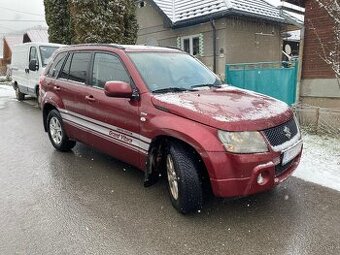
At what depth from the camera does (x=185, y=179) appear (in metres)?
3.63

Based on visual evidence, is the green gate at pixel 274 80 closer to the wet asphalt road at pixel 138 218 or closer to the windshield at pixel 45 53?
the wet asphalt road at pixel 138 218

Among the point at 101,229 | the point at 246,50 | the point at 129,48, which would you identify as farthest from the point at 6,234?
the point at 246,50

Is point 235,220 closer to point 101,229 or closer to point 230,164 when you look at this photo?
point 230,164

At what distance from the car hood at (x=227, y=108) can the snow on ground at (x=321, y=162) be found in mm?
1387

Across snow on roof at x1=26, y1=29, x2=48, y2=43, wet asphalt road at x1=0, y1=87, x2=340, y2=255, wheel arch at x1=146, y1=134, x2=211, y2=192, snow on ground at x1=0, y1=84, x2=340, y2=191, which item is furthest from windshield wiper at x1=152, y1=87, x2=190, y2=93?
snow on roof at x1=26, y1=29, x2=48, y2=43

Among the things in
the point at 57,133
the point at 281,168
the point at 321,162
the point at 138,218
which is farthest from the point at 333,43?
the point at 138,218

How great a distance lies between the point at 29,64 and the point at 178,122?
352 inches

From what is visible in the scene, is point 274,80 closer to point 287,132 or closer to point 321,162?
point 321,162

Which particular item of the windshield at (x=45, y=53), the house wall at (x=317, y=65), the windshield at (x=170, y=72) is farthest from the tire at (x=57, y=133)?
the house wall at (x=317, y=65)

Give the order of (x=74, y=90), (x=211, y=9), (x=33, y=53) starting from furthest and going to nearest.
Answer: (x=211, y=9) → (x=33, y=53) → (x=74, y=90)

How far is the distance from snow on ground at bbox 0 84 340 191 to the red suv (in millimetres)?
1067

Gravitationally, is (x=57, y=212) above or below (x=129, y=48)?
below

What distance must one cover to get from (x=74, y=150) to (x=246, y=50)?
39.2 feet

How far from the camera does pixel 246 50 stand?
16.5 meters
